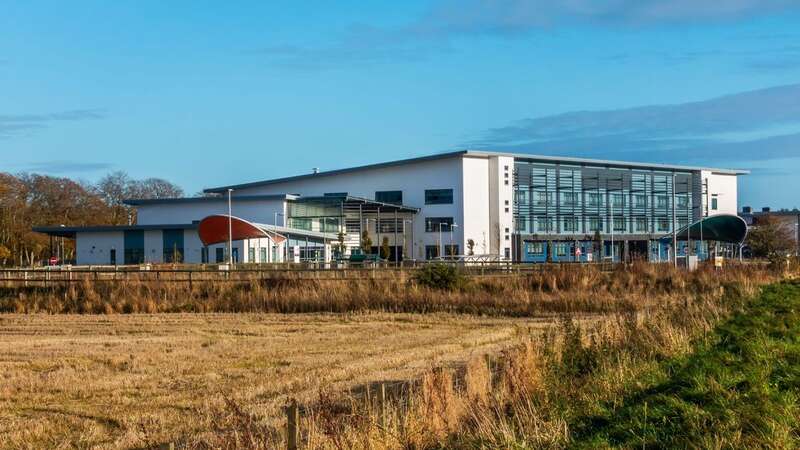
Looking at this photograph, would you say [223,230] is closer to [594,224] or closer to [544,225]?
[544,225]

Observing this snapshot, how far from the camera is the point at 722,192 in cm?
11775

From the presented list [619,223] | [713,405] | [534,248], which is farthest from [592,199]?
[713,405]

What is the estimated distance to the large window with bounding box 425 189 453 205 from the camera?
93938 mm

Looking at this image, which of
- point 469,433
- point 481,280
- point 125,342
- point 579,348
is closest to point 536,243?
point 481,280

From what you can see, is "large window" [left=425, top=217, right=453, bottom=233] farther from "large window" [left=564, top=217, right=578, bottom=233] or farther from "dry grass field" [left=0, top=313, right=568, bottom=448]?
"dry grass field" [left=0, top=313, right=568, bottom=448]

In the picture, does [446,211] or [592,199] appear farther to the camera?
[592,199]

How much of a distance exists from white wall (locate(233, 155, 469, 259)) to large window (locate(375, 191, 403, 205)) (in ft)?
1.17

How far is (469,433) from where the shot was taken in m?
9.43

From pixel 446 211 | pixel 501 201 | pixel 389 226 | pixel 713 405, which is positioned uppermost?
pixel 501 201

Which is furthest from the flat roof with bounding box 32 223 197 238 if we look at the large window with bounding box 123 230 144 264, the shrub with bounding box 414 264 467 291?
the shrub with bounding box 414 264 467 291

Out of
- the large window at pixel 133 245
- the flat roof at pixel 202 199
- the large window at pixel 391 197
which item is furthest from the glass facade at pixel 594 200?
the large window at pixel 133 245

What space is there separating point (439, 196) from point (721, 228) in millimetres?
27497

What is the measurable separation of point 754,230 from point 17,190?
238 feet

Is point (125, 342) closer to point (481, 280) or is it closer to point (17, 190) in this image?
point (481, 280)
